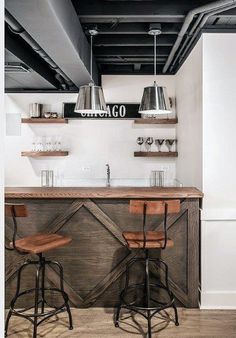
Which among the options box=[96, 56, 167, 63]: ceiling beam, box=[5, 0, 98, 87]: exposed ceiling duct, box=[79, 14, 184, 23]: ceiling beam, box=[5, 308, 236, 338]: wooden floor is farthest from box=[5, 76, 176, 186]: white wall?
box=[5, 308, 236, 338]: wooden floor

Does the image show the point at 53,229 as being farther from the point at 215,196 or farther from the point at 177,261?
the point at 215,196

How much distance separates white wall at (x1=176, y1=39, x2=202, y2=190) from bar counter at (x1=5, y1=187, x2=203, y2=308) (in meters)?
0.57

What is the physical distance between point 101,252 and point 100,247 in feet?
0.16

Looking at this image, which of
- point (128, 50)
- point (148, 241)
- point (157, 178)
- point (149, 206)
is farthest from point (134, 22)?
point (157, 178)

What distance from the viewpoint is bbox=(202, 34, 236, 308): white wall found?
3615 mm

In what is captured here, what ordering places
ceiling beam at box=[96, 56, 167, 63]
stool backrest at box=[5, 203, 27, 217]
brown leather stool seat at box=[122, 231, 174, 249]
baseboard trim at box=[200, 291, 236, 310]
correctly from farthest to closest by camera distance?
ceiling beam at box=[96, 56, 167, 63]
baseboard trim at box=[200, 291, 236, 310]
brown leather stool seat at box=[122, 231, 174, 249]
stool backrest at box=[5, 203, 27, 217]

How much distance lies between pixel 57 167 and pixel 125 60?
2.03 m

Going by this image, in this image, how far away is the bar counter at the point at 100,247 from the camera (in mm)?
3615

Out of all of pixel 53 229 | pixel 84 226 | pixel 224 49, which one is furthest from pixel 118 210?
pixel 224 49

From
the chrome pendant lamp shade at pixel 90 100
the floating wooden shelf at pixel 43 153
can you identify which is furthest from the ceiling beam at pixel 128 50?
the floating wooden shelf at pixel 43 153

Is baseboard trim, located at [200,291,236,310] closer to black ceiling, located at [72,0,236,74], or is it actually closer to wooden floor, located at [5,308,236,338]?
wooden floor, located at [5,308,236,338]

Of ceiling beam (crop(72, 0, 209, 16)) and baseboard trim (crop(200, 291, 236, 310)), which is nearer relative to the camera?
ceiling beam (crop(72, 0, 209, 16))

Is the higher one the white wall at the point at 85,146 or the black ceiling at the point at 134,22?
the black ceiling at the point at 134,22

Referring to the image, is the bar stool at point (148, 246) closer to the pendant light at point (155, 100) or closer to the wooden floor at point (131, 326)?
the wooden floor at point (131, 326)
